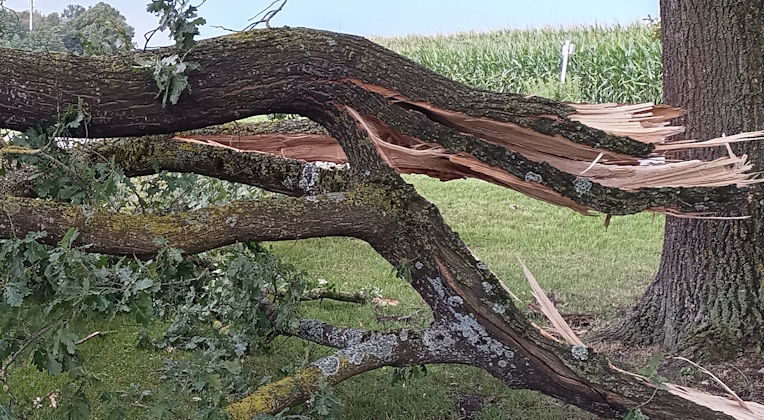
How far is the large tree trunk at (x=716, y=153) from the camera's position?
3.79m

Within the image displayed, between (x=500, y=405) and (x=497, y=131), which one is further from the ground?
(x=497, y=131)

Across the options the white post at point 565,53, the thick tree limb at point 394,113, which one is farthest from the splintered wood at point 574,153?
the white post at point 565,53

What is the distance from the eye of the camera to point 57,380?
13.3 feet

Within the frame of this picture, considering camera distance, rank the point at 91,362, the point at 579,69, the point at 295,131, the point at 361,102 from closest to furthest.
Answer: the point at 361,102, the point at 295,131, the point at 91,362, the point at 579,69

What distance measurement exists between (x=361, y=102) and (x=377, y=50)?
212 mm

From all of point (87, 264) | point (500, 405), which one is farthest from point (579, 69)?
point (87, 264)

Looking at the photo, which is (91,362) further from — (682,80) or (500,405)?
(682,80)

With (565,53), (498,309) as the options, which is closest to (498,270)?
(498,309)

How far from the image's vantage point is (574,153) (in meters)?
→ 2.66

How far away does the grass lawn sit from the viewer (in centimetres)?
372

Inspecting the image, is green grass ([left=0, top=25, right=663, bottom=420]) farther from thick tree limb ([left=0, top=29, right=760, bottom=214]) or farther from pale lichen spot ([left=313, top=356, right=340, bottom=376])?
thick tree limb ([left=0, top=29, right=760, bottom=214])

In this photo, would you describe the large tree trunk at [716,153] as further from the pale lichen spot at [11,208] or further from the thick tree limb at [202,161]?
the pale lichen spot at [11,208]

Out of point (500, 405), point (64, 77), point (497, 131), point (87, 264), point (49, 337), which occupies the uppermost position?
point (64, 77)

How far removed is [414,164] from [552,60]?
11768 millimetres
